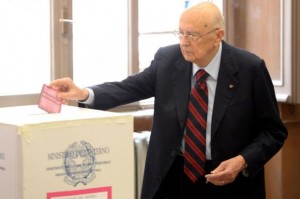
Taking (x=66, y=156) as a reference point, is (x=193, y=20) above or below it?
above

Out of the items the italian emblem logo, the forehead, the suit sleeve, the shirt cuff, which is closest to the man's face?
the forehead

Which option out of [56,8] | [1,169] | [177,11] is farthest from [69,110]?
[177,11]

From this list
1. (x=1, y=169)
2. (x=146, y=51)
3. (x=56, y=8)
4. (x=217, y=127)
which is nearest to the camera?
(x=1, y=169)

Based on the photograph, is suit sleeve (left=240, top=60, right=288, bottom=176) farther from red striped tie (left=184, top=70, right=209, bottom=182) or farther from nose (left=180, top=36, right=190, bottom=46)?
nose (left=180, top=36, right=190, bottom=46)

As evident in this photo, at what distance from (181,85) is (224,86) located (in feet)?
0.54

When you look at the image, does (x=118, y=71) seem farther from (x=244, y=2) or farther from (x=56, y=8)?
(x=244, y=2)

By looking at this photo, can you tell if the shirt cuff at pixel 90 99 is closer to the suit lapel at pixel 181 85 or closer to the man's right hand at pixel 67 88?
the man's right hand at pixel 67 88

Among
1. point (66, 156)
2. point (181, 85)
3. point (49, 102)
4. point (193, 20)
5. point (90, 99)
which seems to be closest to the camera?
point (66, 156)

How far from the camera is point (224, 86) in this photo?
201cm

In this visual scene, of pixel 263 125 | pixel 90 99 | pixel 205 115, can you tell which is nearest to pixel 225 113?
pixel 205 115

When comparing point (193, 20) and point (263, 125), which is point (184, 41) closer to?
point (193, 20)

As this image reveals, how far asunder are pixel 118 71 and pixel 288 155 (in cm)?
130

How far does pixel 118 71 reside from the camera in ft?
10.7

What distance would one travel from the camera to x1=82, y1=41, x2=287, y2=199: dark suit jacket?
1976 millimetres
